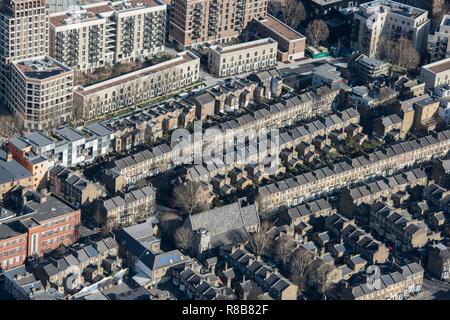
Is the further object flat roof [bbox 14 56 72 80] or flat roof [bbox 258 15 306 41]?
flat roof [bbox 258 15 306 41]

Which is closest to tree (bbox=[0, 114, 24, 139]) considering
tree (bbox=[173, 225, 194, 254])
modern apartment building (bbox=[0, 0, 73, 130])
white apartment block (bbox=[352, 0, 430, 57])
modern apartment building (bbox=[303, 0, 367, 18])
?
modern apartment building (bbox=[0, 0, 73, 130])

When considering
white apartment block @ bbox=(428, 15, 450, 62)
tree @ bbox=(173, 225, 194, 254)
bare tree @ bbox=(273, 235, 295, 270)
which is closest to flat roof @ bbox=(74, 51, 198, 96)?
tree @ bbox=(173, 225, 194, 254)

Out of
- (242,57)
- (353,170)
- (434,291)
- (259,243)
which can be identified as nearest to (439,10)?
(242,57)

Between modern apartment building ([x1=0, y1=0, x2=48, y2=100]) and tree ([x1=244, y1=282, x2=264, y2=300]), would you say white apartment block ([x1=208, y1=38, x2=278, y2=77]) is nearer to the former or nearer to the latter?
modern apartment building ([x1=0, y1=0, x2=48, y2=100])

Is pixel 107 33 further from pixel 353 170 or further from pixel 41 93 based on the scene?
pixel 353 170

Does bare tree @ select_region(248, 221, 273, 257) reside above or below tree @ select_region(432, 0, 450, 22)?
below

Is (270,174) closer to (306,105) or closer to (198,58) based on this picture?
(306,105)

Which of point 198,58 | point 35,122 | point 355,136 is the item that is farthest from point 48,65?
point 355,136

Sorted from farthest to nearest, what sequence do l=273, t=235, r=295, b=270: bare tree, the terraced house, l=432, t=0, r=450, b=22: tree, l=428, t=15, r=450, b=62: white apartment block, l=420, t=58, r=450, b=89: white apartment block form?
l=432, t=0, r=450, b=22: tree
l=428, t=15, r=450, b=62: white apartment block
l=420, t=58, r=450, b=89: white apartment block
the terraced house
l=273, t=235, r=295, b=270: bare tree

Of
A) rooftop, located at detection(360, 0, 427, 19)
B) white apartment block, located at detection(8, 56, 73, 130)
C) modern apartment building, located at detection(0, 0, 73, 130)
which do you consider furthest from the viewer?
rooftop, located at detection(360, 0, 427, 19)

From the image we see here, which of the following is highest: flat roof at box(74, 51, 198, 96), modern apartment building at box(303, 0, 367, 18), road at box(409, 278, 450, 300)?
modern apartment building at box(303, 0, 367, 18)
